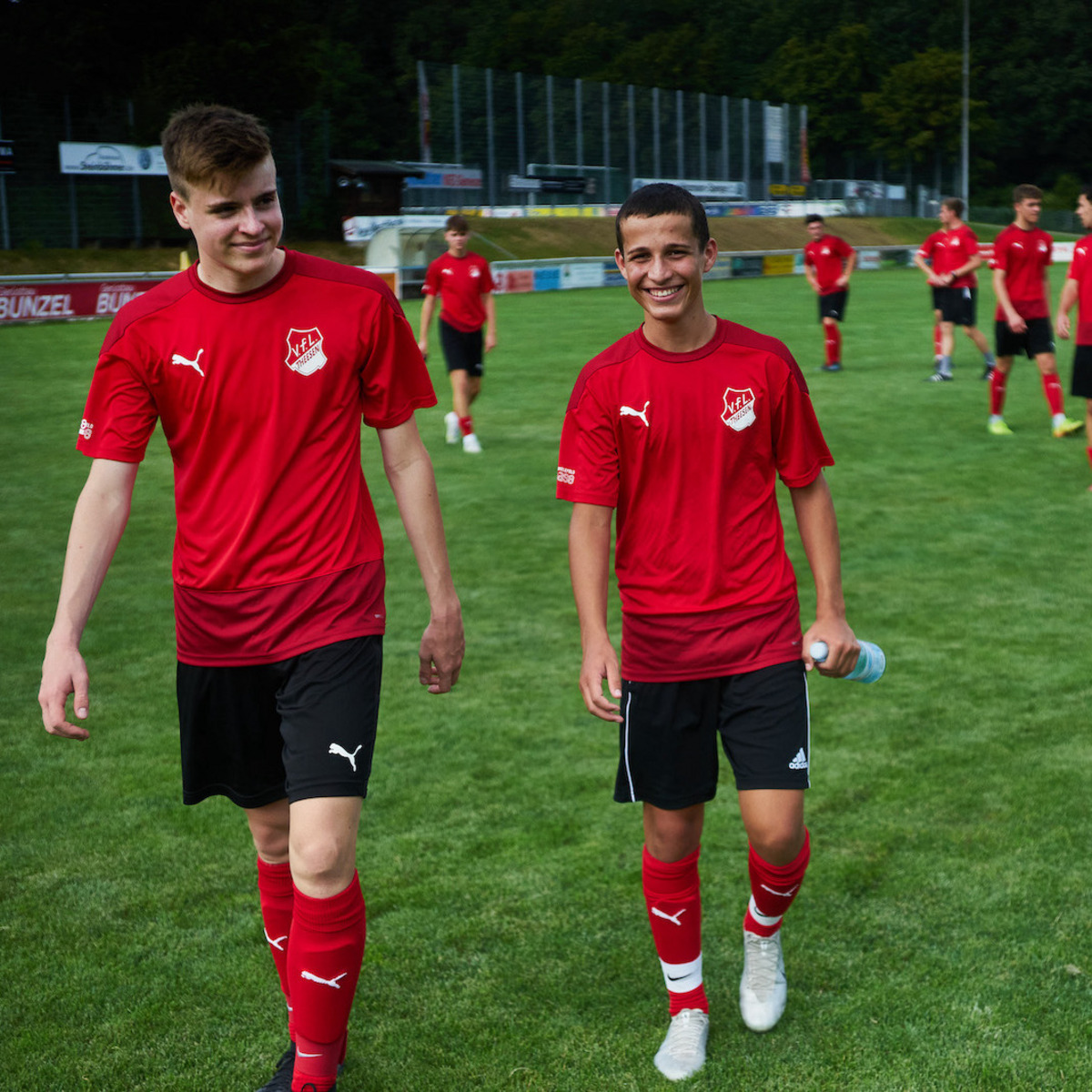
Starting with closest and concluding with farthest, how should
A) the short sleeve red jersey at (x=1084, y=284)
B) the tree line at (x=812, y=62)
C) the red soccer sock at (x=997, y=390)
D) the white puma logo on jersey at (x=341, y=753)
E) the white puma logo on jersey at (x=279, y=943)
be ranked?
the white puma logo on jersey at (x=341, y=753), the white puma logo on jersey at (x=279, y=943), the short sleeve red jersey at (x=1084, y=284), the red soccer sock at (x=997, y=390), the tree line at (x=812, y=62)

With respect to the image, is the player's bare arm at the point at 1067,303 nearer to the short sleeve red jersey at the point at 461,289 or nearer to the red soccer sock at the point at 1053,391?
the red soccer sock at the point at 1053,391

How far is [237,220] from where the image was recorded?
2.98 metres

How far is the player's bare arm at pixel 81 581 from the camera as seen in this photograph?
114 inches

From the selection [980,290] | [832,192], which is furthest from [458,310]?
[832,192]

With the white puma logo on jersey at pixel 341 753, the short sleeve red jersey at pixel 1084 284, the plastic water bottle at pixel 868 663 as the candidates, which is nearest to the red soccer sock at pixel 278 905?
the white puma logo on jersey at pixel 341 753

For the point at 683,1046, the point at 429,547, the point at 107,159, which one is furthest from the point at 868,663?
the point at 107,159

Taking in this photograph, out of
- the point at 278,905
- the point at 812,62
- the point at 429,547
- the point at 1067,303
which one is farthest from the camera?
the point at 812,62

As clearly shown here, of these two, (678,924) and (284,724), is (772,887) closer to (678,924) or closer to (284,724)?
(678,924)

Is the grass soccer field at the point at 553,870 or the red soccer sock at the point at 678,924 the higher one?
the red soccer sock at the point at 678,924

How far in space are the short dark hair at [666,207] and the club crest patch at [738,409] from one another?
366 millimetres

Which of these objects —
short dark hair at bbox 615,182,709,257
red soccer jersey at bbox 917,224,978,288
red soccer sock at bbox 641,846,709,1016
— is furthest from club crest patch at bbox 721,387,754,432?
red soccer jersey at bbox 917,224,978,288

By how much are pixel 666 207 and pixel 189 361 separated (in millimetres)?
1187

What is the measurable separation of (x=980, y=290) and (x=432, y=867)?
93.5 feet

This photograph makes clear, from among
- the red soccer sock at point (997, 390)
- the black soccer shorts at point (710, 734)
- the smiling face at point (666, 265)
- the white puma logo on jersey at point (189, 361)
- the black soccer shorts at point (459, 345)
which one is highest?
the smiling face at point (666, 265)
